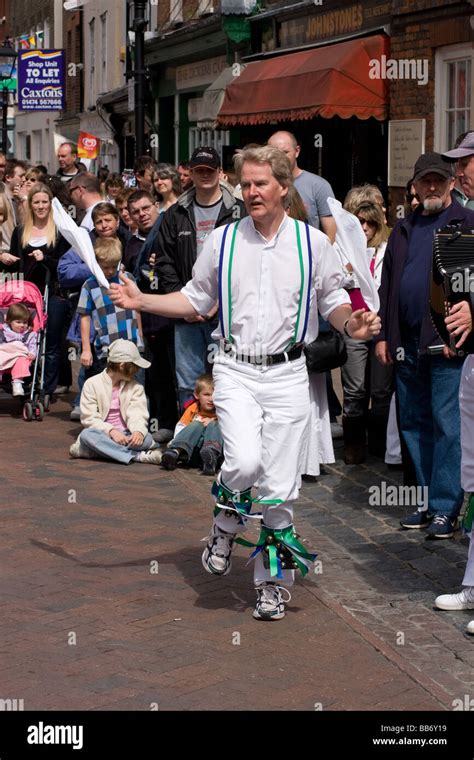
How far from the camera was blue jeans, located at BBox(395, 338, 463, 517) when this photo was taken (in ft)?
25.0

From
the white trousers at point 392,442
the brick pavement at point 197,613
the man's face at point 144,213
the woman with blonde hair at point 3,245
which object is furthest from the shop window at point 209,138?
the brick pavement at point 197,613

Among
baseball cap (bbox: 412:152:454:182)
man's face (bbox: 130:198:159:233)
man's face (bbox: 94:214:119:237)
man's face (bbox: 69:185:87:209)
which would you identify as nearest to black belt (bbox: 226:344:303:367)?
baseball cap (bbox: 412:152:454:182)

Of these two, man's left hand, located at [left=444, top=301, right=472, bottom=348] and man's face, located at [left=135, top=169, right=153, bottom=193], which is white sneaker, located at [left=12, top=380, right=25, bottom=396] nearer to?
man's face, located at [left=135, top=169, right=153, bottom=193]

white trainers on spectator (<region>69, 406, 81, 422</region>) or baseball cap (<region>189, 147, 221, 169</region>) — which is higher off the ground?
baseball cap (<region>189, 147, 221, 169</region>)

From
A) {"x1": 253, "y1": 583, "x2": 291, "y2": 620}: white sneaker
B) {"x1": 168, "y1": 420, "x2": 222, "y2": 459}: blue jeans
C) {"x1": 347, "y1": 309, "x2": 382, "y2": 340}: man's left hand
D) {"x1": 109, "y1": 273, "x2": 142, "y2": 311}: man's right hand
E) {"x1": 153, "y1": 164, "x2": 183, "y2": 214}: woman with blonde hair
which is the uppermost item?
{"x1": 153, "y1": 164, "x2": 183, "y2": 214}: woman with blonde hair

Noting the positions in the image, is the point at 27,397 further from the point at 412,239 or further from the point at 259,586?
the point at 259,586

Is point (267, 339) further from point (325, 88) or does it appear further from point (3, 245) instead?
point (325, 88)

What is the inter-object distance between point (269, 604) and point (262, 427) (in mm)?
805

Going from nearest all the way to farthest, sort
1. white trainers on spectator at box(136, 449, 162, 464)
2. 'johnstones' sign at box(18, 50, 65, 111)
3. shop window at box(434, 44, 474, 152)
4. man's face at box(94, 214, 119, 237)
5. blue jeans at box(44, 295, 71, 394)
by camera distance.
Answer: white trainers on spectator at box(136, 449, 162, 464)
man's face at box(94, 214, 119, 237)
blue jeans at box(44, 295, 71, 394)
shop window at box(434, 44, 474, 152)
'johnstones' sign at box(18, 50, 65, 111)

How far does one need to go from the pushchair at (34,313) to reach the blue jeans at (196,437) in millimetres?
2480

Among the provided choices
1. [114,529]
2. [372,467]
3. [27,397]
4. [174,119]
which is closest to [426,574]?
[114,529]

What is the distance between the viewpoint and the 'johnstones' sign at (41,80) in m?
35.1

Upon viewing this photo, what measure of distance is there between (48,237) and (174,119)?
55.5 ft

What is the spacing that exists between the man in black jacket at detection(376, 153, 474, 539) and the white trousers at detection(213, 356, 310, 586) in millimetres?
1406
